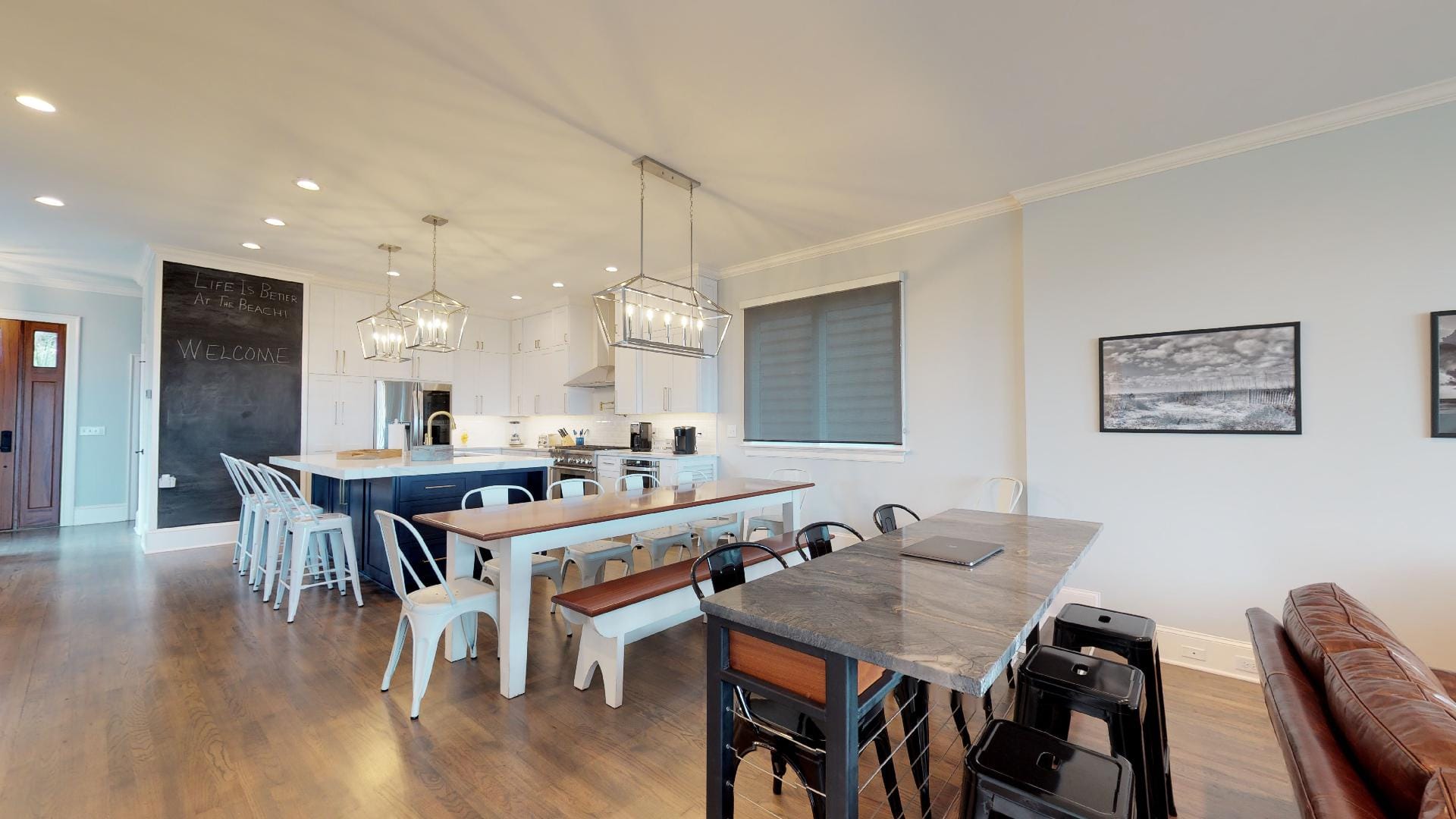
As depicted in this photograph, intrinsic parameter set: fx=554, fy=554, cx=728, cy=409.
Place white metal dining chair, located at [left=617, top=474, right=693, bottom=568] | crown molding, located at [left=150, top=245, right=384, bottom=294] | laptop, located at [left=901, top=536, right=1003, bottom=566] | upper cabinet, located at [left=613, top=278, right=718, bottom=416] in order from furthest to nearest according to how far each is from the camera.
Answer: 1. upper cabinet, located at [left=613, top=278, right=718, bottom=416]
2. crown molding, located at [left=150, top=245, right=384, bottom=294]
3. white metal dining chair, located at [left=617, top=474, right=693, bottom=568]
4. laptop, located at [left=901, top=536, right=1003, bottom=566]

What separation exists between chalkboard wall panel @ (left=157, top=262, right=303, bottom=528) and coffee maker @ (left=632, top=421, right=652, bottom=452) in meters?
3.48

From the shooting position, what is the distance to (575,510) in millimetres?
2869

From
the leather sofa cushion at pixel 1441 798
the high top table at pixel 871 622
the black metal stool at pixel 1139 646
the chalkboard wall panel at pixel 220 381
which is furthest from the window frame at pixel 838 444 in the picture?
the chalkboard wall panel at pixel 220 381

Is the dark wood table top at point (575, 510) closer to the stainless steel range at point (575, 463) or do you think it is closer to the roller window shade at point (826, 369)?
the roller window shade at point (826, 369)

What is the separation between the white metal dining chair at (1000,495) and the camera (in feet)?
12.0

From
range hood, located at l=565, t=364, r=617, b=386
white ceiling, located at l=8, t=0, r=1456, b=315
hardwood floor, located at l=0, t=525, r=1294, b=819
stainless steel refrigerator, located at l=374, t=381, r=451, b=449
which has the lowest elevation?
hardwood floor, located at l=0, t=525, r=1294, b=819

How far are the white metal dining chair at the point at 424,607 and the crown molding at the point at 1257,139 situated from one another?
13.0ft

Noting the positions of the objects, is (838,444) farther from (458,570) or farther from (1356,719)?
(1356,719)

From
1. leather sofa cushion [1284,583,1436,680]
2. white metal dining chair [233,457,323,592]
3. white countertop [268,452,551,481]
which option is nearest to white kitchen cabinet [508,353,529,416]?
white countertop [268,452,551,481]

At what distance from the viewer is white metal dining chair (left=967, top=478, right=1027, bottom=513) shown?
367 cm

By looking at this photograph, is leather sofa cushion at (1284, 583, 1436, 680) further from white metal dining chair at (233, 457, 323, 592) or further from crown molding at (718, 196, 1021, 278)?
white metal dining chair at (233, 457, 323, 592)

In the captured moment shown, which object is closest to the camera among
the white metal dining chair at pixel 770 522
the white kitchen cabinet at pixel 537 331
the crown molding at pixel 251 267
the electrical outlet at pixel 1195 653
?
the electrical outlet at pixel 1195 653

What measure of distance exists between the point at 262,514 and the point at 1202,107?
633 cm

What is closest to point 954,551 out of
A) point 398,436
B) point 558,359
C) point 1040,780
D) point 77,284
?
point 1040,780
